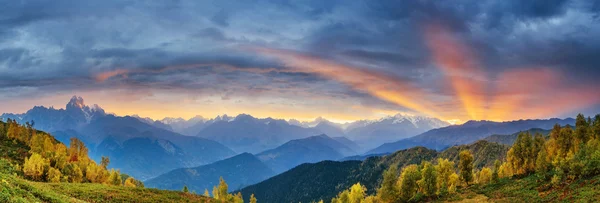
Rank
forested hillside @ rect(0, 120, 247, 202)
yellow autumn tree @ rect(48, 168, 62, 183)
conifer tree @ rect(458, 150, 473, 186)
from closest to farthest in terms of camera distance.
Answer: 1. forested hillside @ rect(0, 120, 247, 202)
2. yellow autumn tree @ rect(48, 168, 62, 183)
3. conifer tree @ rect(458, 150, 473, 186)

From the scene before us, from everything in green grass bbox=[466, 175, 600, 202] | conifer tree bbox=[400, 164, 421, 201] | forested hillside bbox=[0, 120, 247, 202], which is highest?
forested hillside bbox=[0, 120, 247, 202]

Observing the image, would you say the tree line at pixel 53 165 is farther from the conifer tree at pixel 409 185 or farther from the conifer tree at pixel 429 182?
the conifer tree at pixel 429 182

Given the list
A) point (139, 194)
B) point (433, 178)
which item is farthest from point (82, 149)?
point (433, 178)

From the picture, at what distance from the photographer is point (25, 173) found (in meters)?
97.4

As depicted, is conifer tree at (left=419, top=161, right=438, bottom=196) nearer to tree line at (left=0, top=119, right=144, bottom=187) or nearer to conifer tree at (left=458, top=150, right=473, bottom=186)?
conifer tree at (left=458, top=150, right=473, bottom=186)

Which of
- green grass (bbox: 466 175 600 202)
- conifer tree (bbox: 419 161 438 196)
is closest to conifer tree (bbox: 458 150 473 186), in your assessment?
conifer tree (bbox: 419 161 438 196)

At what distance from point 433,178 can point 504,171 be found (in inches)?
2441

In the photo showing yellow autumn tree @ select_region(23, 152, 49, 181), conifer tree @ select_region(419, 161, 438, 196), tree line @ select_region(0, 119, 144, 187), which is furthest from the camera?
conifer tree @ select_region(419, 161, 438, 196)

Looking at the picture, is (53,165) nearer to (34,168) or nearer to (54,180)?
(34,168)

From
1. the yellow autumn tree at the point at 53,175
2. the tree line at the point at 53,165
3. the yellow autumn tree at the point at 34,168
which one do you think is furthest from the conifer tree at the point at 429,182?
the yellow autumn tree at the point at 34,168

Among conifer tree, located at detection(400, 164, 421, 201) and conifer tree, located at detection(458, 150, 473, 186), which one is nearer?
conifer tree, located at detection(400, 164, 421, 201)

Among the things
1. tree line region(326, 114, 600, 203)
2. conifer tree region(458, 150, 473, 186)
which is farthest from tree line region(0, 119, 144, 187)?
conifer tree region(458, 150, 473, 186)

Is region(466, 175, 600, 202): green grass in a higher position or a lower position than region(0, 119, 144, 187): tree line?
lower

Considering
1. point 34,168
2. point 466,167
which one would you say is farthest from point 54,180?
point 466,167
